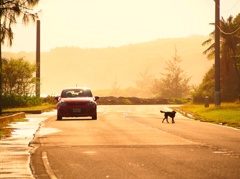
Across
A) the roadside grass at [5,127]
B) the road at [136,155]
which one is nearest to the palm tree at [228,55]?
the roadside grass at [5,127]

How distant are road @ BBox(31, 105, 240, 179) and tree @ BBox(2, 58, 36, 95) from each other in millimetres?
33599

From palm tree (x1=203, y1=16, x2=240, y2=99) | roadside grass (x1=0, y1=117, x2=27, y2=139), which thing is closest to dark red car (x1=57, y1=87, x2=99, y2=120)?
roadside grass (x1=0, y1=117, x2=27, y2=139)

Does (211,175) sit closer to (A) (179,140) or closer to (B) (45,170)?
(B) (45,170)

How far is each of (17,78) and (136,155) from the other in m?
42.9

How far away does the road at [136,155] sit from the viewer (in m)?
12.6

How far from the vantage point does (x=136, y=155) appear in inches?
626

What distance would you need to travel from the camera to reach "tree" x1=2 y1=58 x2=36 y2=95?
57156 millimetres

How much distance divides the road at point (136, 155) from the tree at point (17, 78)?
110ft

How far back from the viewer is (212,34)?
64.4m

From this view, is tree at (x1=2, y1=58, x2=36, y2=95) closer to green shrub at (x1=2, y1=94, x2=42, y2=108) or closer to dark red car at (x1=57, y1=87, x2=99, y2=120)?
green shrub at (x1=2, y1=94, x2=42, y2=108)

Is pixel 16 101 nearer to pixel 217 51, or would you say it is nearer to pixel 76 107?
pixel 217 51

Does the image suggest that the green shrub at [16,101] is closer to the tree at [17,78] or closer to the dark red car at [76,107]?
the tree at [17,78]

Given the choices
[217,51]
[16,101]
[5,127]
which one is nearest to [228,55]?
[217,51]

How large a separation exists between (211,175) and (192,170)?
2.70 feet
